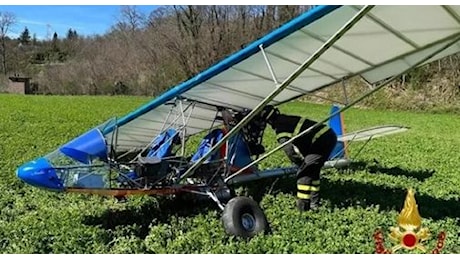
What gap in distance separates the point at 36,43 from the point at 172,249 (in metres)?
67.6

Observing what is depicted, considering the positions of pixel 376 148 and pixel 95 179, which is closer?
pixel 95 179

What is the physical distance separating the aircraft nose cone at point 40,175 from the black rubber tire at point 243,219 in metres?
1.63

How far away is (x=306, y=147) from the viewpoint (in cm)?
612

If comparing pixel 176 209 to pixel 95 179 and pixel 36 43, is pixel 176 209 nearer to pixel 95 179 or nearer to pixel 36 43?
pixel 95 179

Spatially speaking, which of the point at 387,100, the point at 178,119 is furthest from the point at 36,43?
the point at 178,119

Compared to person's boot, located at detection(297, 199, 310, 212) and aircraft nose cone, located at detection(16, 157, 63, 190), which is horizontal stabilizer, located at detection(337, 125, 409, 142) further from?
aircraft nose cone, located at detection(16, 157, 63, 190)

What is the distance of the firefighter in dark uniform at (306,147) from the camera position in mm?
5809

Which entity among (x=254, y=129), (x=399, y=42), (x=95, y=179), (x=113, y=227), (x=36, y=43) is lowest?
(x=113, y=227)

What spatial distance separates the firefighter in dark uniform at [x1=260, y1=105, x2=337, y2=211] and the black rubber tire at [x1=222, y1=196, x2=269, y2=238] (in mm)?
869

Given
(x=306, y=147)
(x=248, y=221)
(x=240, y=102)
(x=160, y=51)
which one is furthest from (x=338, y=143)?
(x=160, y=51)

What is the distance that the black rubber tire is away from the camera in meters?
4.79

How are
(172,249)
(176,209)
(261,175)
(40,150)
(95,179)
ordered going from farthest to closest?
(40,150), (261,175), (176,209), (95,179), (172,249)

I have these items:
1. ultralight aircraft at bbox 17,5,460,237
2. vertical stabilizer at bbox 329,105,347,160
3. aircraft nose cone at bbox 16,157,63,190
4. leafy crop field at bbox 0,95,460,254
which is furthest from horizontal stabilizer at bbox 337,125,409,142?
aircraft nose cone at bbox 16,157,63,190

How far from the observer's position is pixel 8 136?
11.9 m
